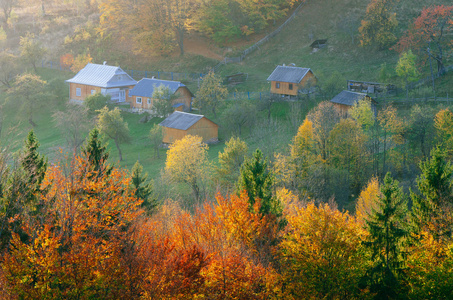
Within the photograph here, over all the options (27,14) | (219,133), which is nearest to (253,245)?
(219,133)

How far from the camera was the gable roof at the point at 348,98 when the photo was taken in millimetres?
49156

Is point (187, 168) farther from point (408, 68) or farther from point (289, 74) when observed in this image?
point (408, 68)

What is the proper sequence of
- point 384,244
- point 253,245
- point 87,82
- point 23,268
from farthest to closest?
point 87,82 < point 253,245 < point 384,244 < point 23,268

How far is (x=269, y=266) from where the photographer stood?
22.0 m

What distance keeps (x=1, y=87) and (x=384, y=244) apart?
243 ft

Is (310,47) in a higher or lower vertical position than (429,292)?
higher

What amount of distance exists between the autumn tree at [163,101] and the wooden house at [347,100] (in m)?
21.6

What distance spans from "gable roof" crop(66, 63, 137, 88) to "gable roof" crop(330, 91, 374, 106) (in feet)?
110

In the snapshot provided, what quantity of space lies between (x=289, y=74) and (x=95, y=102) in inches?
1070

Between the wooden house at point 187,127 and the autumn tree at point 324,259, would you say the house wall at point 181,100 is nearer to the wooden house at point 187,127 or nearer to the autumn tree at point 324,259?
the wooden house at point 187,127

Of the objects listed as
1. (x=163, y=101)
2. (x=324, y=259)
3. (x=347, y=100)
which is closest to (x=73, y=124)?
(x=163, y=101)

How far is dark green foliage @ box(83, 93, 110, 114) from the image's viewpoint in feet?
204

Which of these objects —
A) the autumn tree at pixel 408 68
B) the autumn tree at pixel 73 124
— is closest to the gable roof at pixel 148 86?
the autumn tree at pixel 73 124

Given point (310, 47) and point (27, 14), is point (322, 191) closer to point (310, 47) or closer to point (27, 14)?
point (310, 47)
